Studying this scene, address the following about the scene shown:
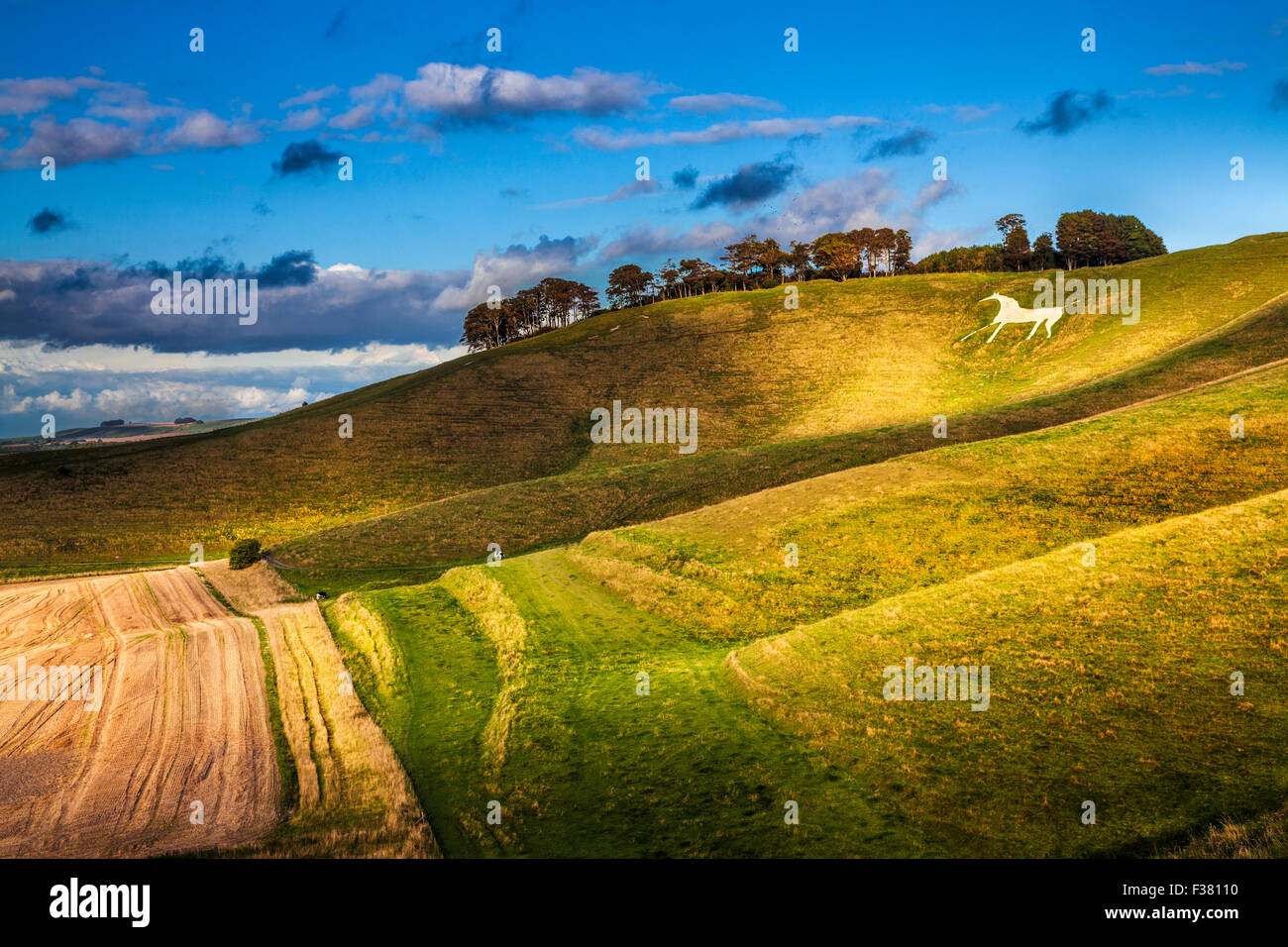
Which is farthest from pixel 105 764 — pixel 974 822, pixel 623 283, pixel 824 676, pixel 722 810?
pixel 623 283

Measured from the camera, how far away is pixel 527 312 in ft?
560

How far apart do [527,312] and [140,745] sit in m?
158

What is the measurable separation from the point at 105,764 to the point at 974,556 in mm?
29296

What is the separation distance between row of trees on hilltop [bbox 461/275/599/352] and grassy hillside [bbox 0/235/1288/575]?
125ft

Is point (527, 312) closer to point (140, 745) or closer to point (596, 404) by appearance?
point (596, 404)

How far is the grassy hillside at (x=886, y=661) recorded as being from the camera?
14289 millimetres

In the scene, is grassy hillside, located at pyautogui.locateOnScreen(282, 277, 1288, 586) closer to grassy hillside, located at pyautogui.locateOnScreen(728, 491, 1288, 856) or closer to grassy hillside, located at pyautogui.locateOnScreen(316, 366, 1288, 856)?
grassy hillside, located at pyautogui.locateOnScreen(316, 366, 1288, 856)

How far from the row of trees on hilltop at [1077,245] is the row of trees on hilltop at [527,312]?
8934 centimetres

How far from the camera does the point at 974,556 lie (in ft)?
94.9

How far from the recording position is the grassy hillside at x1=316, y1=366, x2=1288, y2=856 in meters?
14.3

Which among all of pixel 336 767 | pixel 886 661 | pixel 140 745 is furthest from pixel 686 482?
pixel 140 745

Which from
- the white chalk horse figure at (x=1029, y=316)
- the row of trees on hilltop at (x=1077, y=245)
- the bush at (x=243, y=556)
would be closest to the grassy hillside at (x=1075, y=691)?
the bush at (x=243, y=556)

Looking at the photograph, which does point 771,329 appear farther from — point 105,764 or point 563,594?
point 105,764
